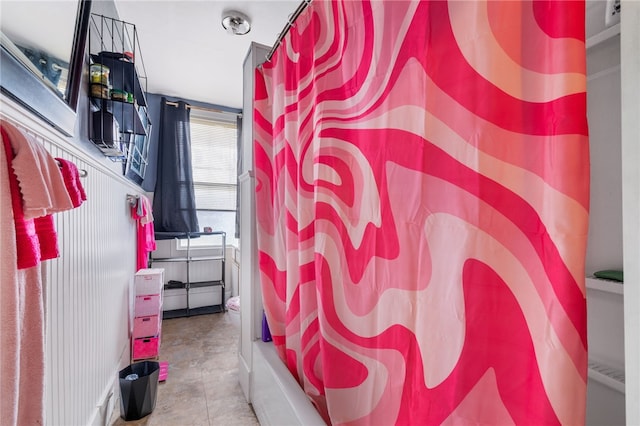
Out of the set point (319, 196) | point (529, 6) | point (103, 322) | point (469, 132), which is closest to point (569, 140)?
point (469, 132)

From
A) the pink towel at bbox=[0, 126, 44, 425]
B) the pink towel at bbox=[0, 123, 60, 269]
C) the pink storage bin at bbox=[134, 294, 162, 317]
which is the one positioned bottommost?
A: the pink storage bin at bbox=[134, 294, 162, 317]

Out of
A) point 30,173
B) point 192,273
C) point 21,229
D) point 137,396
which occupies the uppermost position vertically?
point 30,173

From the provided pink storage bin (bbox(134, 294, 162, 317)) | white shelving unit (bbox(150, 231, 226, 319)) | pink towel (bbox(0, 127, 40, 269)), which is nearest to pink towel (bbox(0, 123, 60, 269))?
pink towel (bbox(0, 127, 40, 269))

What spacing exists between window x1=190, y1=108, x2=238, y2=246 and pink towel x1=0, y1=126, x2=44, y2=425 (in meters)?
3.07

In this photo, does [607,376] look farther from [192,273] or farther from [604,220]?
[192,273]

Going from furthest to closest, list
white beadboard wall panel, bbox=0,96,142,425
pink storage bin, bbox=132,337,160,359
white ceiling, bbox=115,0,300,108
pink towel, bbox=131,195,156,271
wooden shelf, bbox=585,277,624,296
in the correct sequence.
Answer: pink towel, bbox=131,195,156,271
pink storage bin, bbox=132,337,160,359
white ceiling, bbox=115,0,300,108
white beadboard wall panel, bbox=0,96,142,425
wooden shelf, bbox=585,277,624,296

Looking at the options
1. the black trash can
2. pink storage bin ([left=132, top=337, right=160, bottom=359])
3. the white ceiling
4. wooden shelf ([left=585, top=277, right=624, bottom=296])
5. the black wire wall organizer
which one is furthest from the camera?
pink storage bin ([left=132, top=337, right=160, bottom=359])

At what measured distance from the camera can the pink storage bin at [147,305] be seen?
2120mm

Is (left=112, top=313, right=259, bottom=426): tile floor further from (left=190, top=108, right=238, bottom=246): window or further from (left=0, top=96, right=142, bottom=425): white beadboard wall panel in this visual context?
(left=190, top=108, right=238, bottom=246): window

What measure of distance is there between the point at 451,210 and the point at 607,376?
2.12 ft

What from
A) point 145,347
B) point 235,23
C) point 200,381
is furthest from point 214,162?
point 200,381

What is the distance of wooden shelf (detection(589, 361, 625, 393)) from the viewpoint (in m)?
0.73

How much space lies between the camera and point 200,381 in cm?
195

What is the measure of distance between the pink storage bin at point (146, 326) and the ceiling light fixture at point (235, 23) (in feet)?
7.40
